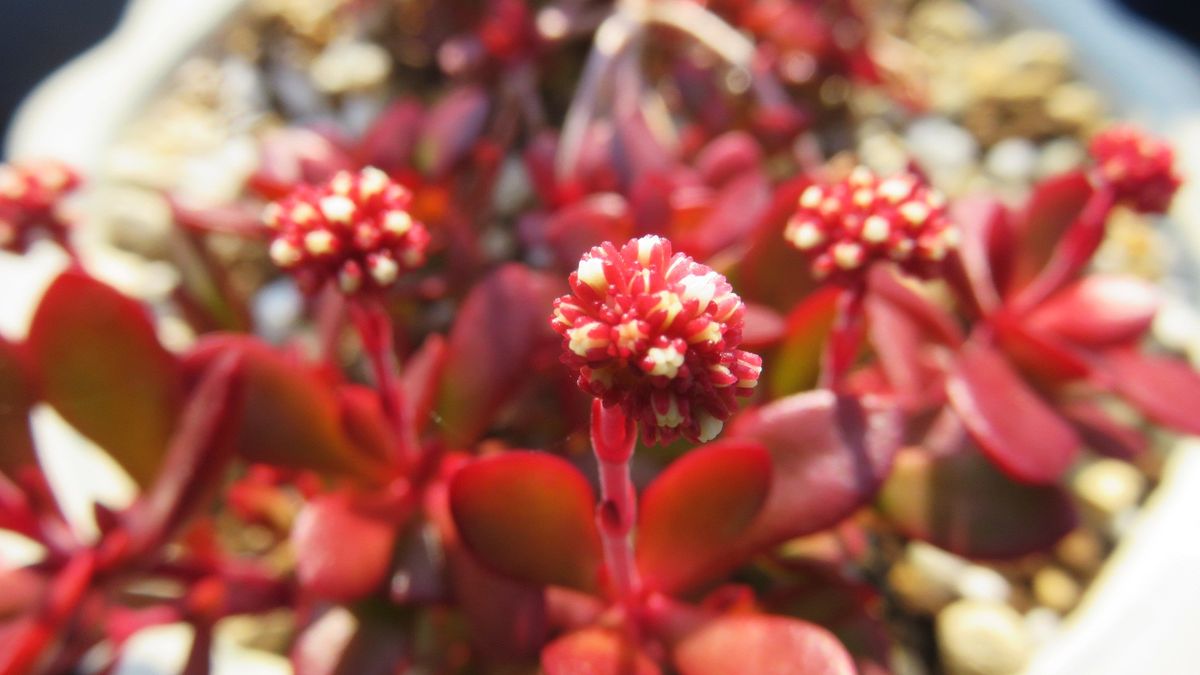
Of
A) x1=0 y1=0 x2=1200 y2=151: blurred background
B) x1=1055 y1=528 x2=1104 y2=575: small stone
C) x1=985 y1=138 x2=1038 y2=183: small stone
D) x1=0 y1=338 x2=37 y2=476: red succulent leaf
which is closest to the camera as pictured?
x1=0 y1=338 x2=37 y2=476: red succulent leaf

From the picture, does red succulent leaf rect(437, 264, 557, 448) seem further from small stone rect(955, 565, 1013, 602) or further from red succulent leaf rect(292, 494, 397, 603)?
small stone rect(955, 565, 1013, 602)

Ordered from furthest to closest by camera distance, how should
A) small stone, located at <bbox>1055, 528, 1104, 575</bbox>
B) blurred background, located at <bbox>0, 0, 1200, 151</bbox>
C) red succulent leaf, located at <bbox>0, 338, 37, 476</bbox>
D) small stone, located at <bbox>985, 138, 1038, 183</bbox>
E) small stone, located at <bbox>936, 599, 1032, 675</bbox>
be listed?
blurred background, located at <bbox>0, 0, 1200, 151</bbox> → small stone, located at <bbox>985, 138, 1038, 183</bbox> → small stone, located at <bbox>1055, 528, 1104, 575</bbox> → small stone, located at <bbox>936, 599, 1032, 675</bbox> → red succulent leaf, located at <bbox>0, 338, 37, 476</bbox>

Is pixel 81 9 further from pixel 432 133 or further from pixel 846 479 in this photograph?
pixel 846 479

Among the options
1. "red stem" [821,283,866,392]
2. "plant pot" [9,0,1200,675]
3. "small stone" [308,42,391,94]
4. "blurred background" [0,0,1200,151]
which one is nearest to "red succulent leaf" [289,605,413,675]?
"red stem" [821,283,866,392]

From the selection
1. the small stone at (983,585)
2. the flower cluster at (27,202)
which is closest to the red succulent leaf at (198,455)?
the flower cluster at (27,202)

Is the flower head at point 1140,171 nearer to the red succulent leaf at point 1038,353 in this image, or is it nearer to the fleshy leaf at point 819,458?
the red succulent leaf at point 1038,353

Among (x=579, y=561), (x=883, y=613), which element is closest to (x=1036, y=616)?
(x=883, y=613)

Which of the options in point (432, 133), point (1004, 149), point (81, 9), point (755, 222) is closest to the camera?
point (755, 222)
